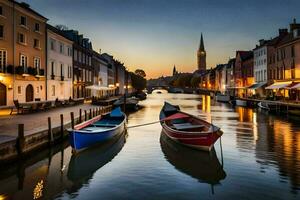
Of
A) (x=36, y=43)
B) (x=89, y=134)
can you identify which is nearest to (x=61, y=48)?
(x=36, y=43)

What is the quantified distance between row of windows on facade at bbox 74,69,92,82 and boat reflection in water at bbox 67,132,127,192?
3743 cm

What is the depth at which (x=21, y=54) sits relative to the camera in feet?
125

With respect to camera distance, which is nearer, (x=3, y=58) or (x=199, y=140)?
(x=199, y=140)

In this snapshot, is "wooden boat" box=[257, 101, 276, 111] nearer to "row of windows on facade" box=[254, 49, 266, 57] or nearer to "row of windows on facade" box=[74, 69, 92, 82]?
"row of windows on facade" box=[254, 49, 266, 57]

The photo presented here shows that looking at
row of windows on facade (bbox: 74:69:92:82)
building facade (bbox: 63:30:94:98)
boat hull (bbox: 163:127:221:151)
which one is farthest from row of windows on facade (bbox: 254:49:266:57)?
boat hull (bbox: 163:127:221:151)

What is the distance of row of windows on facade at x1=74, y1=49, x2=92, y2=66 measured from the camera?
60.0 meters

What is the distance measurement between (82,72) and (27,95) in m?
24.7

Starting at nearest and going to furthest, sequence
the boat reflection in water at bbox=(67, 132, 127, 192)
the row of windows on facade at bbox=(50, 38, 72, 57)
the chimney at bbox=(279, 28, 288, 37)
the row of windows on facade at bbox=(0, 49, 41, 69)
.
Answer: the boat reflection in water at bbox=(67, 132, 127, 192) < the row of windows on facade at bbox=(0, 49, 41, 69) < the row of windows on facade at bbox=(50, 38, 72, 57) < the chimney at bbox=(279, 28, 288, 37)

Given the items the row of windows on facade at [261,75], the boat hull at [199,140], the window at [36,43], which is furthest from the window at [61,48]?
the row of windows on facade at [261,75]

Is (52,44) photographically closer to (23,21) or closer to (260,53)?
(23,21)

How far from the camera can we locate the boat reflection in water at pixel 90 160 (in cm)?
1587

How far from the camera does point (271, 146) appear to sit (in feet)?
75.4

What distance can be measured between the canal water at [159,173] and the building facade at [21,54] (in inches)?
640

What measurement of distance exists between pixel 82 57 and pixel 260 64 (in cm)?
4155
